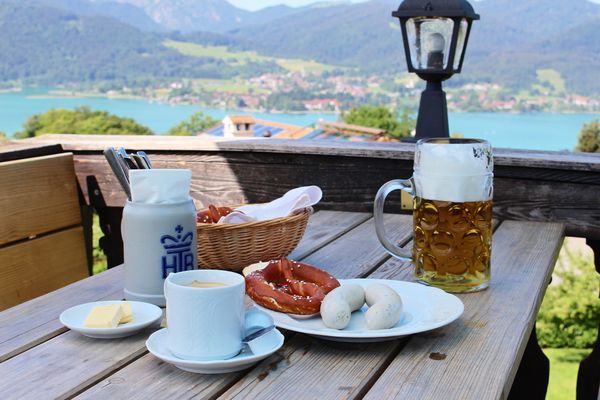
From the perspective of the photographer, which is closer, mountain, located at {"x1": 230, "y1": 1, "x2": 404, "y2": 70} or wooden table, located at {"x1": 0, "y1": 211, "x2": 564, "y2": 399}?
wooden table, located at {"x1": 0, "y1": 211, "x2": 564, "y2": 399}

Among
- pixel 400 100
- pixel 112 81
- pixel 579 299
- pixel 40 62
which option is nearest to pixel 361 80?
pixel 400 100

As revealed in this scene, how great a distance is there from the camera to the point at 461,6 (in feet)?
7.61

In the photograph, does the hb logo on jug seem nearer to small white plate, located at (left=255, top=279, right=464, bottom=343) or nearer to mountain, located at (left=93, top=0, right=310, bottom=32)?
small white plate, located at (left=255, top=279, right=464, bottom=343)

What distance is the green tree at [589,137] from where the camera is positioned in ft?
89.4

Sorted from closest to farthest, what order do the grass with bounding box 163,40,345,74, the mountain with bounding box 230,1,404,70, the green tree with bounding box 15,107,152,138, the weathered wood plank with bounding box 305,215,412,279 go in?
the weathered wood plank with bounding box 305,215,412,279, the green tree with bounding box 15,107,152,138, the mountain with bounding box 230,1,404,70, the grass with bounding box 163,40,345,74

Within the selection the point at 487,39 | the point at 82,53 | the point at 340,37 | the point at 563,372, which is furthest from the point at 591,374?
the point at 487,39

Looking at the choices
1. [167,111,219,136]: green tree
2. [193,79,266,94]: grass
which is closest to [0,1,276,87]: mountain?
[193,79,266,94]: grass

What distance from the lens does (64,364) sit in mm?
890

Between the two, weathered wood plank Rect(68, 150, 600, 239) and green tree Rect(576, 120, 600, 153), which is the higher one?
weathered wood plank Rect(68, 150, 600, 239)

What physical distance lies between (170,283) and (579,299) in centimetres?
890

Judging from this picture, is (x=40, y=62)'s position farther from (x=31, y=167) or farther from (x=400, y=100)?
(x=31, y=167)

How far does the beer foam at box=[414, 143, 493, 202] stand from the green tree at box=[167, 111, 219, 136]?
2838 centimetres

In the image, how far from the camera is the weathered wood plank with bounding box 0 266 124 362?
98cm

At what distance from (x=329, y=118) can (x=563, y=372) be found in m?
31.7
